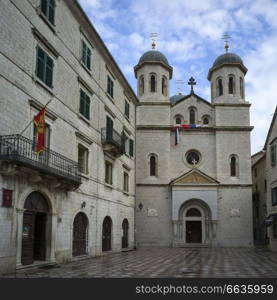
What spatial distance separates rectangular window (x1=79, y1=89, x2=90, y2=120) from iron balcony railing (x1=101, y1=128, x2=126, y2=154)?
8.47 ft

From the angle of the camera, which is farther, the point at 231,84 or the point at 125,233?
the point at 231,84

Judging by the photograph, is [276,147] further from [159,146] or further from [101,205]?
[101,205]

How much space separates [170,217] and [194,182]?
3.76 m

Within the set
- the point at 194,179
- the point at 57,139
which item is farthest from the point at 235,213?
the point at 57,139

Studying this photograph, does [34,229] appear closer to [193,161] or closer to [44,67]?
[44,67]

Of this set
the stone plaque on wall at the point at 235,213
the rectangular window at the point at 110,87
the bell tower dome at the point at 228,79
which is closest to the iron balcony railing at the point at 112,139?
the rectangular window at the point at 110,87

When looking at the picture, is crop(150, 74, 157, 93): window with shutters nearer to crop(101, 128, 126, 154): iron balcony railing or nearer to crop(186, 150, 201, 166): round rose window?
crop(186, 150, 201, 166): round rose window

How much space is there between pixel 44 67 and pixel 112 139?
9060mm

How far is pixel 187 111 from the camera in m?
39.7

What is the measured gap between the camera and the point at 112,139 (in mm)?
26547

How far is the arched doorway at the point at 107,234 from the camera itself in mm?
26656

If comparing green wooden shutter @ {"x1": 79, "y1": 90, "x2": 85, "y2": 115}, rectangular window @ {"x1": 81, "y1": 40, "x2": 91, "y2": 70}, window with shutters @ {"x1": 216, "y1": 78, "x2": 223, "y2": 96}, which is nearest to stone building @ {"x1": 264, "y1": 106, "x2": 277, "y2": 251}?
window with shutters @ {"x1": 216, "y1": 78, "x2": 223, "y2": 96}

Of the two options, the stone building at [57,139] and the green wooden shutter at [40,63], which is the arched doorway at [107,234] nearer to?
the stone building at [57,139]

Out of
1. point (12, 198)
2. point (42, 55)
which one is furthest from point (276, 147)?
point (12, 198)
